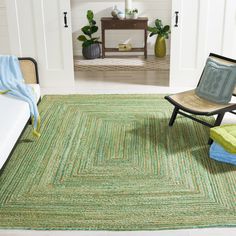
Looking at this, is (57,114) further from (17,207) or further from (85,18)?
(85,18)

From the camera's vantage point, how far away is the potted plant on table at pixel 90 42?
6.54 metres

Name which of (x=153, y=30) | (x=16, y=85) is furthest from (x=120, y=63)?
(x=16, y=85)

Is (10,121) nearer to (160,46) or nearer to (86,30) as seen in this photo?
(86,30)

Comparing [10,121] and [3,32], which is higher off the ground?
[3,32]

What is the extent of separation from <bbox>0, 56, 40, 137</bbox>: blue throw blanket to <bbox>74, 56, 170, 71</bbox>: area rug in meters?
1.68

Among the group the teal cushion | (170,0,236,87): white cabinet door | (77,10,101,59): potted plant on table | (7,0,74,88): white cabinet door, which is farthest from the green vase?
the teal cushion

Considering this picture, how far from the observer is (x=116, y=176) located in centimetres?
358

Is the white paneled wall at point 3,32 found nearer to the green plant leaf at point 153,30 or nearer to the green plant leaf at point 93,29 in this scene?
the green plant leaf at point 93,29

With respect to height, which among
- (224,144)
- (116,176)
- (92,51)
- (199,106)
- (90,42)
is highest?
(90,42)

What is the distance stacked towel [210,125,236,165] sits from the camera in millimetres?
3662

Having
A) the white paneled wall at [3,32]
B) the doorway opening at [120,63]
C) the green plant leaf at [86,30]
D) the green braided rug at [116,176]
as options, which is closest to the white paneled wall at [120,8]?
the doorway opening at [120,63]

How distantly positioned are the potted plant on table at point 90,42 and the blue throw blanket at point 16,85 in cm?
193

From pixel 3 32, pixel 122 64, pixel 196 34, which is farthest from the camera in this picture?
pixel 3 32

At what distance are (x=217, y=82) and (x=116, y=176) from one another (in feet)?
4.86
